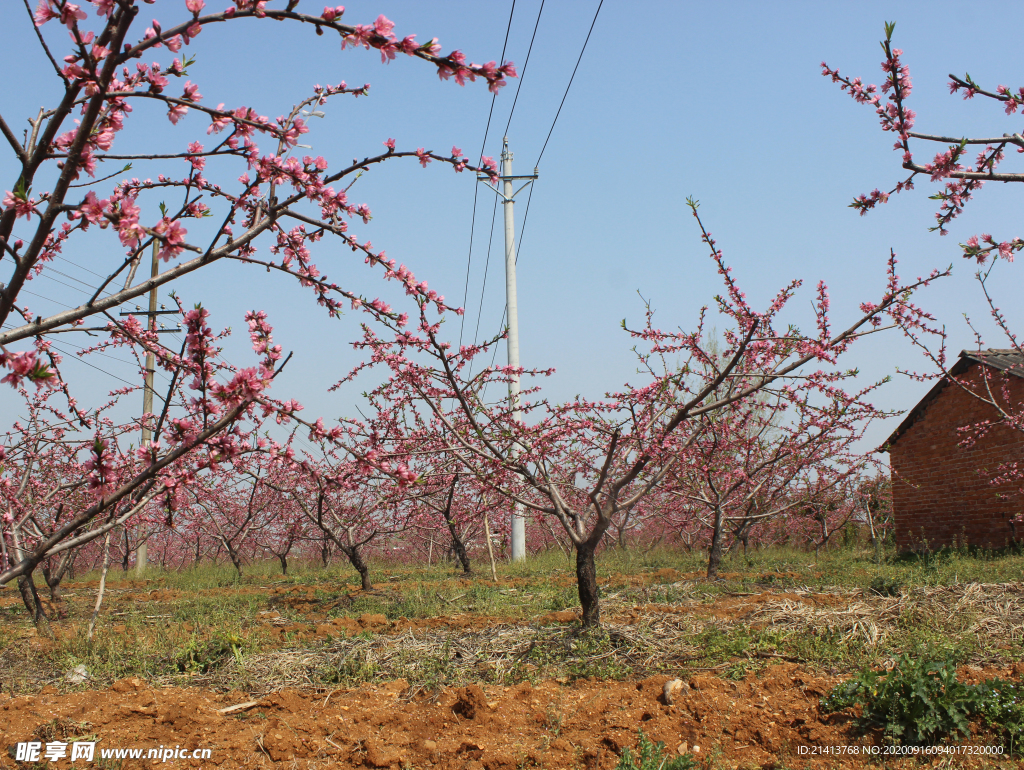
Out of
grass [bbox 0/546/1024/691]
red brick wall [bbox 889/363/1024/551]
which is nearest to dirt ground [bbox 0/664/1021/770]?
grass [bbox 0/546/1024/691]

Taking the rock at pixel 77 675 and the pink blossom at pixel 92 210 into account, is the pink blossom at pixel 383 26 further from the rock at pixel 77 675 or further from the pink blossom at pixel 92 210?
the rock at pixel 77 675

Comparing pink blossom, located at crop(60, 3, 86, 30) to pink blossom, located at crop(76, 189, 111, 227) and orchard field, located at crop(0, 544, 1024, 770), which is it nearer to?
pink blossom, located at crop(76, 189, 111, 227)

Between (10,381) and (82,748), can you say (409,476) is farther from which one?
(82,748)

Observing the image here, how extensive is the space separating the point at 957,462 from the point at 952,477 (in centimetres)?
37

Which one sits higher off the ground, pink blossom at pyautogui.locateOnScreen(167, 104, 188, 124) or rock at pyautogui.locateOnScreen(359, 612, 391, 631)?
pink blossom at pyautogui.locateOnScreen(167, 104, 188, 124)

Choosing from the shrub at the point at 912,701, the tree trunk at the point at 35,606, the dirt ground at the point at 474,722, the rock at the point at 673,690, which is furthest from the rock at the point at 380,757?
the tree trunk at the point at 35,606

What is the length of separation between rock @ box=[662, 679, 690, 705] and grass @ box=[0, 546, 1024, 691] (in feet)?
1.72

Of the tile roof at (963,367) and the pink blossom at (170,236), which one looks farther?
the tile roof at (963,367)

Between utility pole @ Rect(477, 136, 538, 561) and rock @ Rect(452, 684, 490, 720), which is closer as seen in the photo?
rock @ Rect(452, 684, 490, 720)

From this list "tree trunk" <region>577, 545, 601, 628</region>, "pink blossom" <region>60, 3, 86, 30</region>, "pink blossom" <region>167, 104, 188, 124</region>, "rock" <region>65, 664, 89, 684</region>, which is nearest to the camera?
"pink blossom" <region>60, 3, 86, 30</region>

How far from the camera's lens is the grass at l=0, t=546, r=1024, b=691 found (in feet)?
16.6

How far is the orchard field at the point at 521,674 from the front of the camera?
12.2 ft

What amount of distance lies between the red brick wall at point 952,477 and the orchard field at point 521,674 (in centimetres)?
579

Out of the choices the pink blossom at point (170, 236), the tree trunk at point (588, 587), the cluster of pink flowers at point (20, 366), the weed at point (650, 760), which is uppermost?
the pink blossom at point (170, 236)
